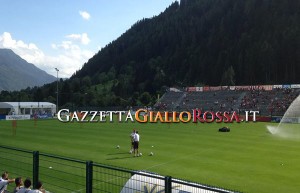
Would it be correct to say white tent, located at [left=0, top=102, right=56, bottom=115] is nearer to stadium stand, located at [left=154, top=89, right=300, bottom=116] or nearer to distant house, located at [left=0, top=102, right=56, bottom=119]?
distant house, located at [left=0, top=102, right=56, bottom=119]

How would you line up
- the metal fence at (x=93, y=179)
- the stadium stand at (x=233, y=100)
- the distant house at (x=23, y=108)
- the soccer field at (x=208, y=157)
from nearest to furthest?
the metal fence at (x=93, y=179) < the soccer field at (x=208, y=157) < the stadium stand at (x=233, y=100) < the distant house at (x=23, y=108)

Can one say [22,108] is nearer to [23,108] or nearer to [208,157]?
[23,108]

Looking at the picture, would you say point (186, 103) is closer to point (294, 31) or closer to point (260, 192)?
point (294, 31)

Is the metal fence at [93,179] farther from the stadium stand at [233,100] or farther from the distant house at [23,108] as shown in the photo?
the distant house at [23,108]

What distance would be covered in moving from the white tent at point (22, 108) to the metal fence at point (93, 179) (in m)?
85.1

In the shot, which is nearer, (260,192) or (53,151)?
(260,192)

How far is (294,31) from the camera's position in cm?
16638

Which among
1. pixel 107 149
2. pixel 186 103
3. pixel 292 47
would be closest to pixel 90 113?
pixel 186 103

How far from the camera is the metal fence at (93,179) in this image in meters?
9.06

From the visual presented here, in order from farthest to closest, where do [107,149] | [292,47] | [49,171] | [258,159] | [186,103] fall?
[292,47] → [186,103] → [107,149] → [258,159] → [49,171]

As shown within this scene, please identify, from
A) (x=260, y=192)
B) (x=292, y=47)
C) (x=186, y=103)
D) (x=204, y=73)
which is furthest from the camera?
(x=204, y=73)

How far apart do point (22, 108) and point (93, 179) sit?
9978 centimetres

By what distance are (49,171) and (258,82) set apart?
6058 inches

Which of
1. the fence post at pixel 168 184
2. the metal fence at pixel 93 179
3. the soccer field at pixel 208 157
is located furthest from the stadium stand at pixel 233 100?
the fence post at pixel 168 184
